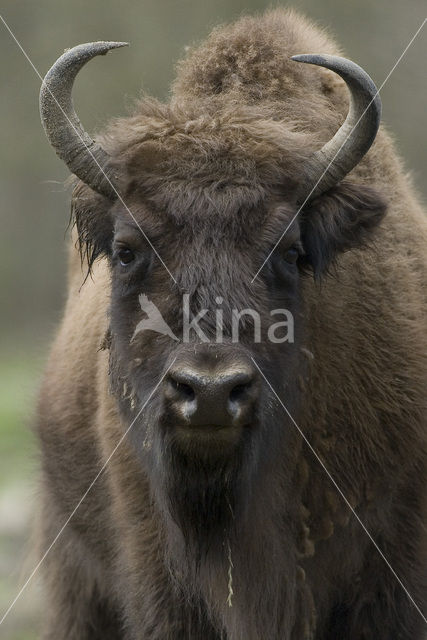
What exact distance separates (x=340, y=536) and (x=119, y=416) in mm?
1250

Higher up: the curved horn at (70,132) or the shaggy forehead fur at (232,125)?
the shaggy forehead fur at (232,125)

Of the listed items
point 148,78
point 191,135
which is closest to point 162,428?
point 191,135

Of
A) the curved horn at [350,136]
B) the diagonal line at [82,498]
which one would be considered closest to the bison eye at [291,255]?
the curved horn at [350,136]

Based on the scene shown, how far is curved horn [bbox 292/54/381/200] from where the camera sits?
5.18m

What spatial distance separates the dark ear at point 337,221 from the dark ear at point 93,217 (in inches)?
37.1

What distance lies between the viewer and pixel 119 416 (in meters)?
5.87

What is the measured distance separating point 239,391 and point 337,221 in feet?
3.85

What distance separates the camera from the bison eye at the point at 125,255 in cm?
532

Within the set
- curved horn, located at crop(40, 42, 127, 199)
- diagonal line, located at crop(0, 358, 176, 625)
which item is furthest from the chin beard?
curved horn, located at crop(40, 42, 127, 199)

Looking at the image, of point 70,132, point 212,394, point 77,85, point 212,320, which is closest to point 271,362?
point 212,320

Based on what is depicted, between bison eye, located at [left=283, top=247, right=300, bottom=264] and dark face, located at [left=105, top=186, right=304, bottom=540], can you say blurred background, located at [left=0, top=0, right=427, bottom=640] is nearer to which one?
dark face, located at [left=105, top=186, right=304, bottom=540]

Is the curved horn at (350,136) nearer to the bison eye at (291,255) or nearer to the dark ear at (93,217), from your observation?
the bison eye at (291,255)

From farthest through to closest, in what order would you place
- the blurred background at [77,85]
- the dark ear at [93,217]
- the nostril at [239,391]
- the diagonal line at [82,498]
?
1. the blurred background at [77,85]
2. the dark ear at [93,217]
3. the diagonal line at [82,498]
4. the nostril at [239,391]

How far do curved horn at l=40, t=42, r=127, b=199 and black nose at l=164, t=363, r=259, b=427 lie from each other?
1194 mm
